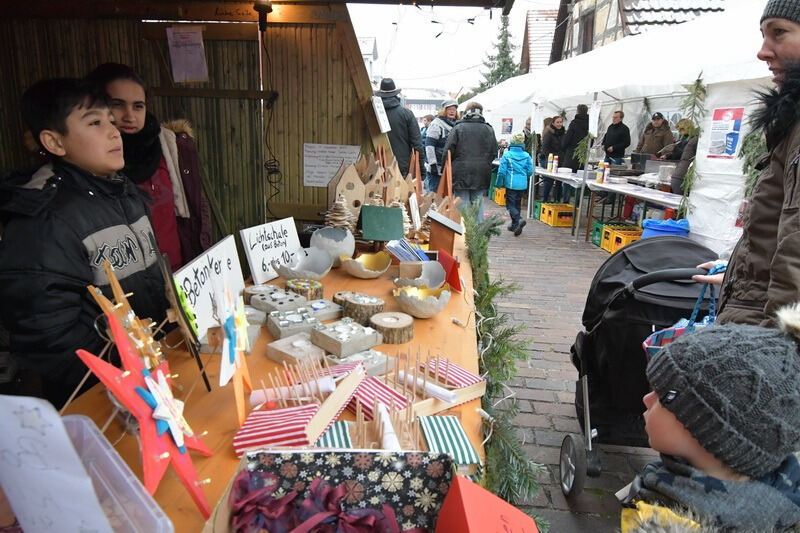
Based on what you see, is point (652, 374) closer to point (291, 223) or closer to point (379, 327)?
point (379, 327)

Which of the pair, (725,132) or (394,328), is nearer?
(394,328)

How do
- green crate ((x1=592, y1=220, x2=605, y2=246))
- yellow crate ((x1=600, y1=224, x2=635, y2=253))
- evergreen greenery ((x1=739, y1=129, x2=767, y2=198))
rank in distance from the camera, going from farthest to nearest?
green crate ((x1=592, y1=220, x2=605, y2=246)), yellow crate ((x1=600, y1=224, x2=635, y2=253)), evergreen greenery ((x1=739, y1=129, x2=767, y2=198))

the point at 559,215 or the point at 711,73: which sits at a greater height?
the point at 711,73

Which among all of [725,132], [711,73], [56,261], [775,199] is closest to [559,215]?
[725,132]

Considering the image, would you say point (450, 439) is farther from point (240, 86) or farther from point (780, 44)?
point (240, 86)

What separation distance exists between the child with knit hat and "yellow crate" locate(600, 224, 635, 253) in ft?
4.84

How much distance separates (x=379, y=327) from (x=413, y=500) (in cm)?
86

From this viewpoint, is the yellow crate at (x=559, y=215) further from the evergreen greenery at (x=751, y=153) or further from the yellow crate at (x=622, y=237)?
the evergreen greenery at (x=751, y=153)

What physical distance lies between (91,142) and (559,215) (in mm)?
9163

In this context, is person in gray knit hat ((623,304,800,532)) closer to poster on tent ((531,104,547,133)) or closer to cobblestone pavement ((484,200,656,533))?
cobblestone pavement ((484,200,656,533))

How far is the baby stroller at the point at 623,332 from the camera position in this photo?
2230 mm

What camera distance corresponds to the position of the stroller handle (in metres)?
2.12

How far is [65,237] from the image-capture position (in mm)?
1521

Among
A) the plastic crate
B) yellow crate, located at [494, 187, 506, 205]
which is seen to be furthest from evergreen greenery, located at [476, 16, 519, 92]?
the plastic crate
